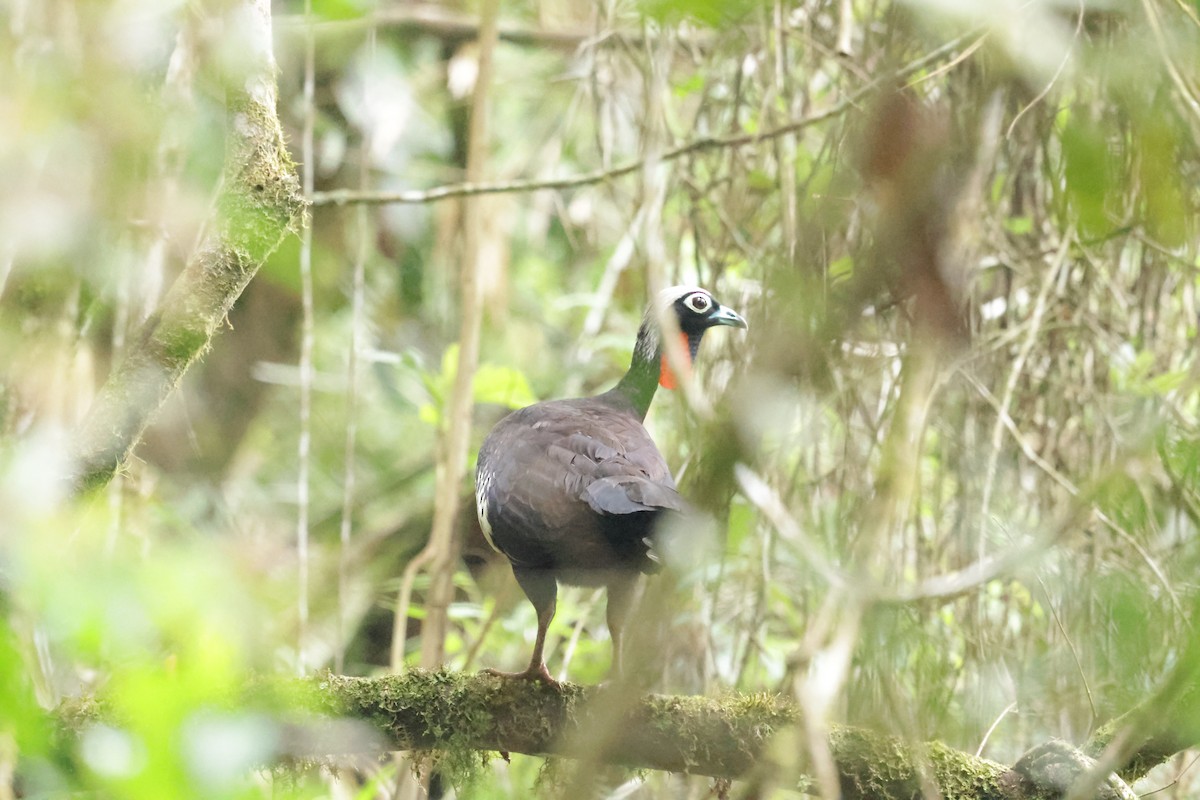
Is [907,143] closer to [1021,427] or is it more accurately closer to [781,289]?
[781,289]

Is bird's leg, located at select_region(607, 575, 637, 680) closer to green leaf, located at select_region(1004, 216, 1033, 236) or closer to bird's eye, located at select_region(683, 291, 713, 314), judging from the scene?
bird's eye, located at select_region(683, 291, 713, 314)

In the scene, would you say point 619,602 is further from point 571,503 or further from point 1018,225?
point 1018,225

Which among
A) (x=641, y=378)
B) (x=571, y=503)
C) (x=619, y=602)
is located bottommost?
(x=619, y=602)

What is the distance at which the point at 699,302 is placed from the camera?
3.63 meters

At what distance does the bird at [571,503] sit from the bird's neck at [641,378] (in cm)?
39

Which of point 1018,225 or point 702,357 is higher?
point 1018,225

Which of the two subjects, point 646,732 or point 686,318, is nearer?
point 646,732

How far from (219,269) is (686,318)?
1.82 meters

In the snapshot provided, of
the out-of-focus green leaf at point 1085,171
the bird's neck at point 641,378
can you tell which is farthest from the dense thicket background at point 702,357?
the bird's neck at point 641,378

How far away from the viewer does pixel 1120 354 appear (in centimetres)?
369

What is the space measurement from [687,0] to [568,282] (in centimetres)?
547

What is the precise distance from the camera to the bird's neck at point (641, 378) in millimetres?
3738

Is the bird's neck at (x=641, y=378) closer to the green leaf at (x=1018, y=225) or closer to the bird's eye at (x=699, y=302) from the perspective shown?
the bird's eye at (x=699, y=302)

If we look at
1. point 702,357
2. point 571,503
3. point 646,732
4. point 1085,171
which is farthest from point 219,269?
point 702,357
